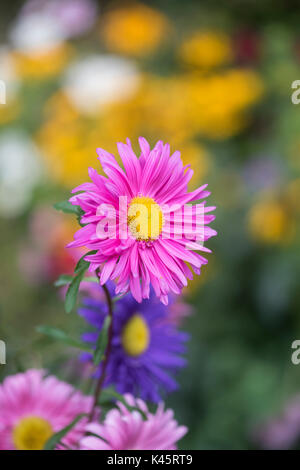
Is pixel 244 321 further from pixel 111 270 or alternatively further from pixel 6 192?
pixel 111 270

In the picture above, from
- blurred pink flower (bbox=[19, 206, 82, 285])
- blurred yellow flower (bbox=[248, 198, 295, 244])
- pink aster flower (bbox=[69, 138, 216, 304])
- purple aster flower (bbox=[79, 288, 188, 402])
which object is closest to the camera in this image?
pink aster flower (bbox=[69, 138, 216, 304])

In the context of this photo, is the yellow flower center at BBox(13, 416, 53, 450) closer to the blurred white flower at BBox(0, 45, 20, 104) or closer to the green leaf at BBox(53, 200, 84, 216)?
the green leaf at BBox(53, 200, 84, 216)

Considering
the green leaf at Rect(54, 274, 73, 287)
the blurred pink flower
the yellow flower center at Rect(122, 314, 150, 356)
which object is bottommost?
the yellow flower center at Rect(122, 314, 150, 356)

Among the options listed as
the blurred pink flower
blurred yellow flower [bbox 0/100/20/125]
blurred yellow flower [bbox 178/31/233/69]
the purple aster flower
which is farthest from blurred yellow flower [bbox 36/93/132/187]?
the purple aster flower

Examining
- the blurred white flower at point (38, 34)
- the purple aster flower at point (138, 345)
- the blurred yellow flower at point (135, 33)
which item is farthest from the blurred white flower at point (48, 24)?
the purple aster flower at point (138, 345)

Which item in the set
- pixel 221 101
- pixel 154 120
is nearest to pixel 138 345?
pixel 154 120

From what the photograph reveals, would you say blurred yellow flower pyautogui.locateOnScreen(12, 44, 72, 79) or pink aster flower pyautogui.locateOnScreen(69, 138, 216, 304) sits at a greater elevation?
blurred yellow flower pyautogui.locateOnScreen(12, 44, 72, 79)

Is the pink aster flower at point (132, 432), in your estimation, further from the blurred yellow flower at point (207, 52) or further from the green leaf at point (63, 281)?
the blurred yellow flower at point (207, 52)

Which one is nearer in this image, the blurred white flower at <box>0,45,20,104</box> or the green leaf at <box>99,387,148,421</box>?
the green leaf at <box>99,387,148,421</box>
